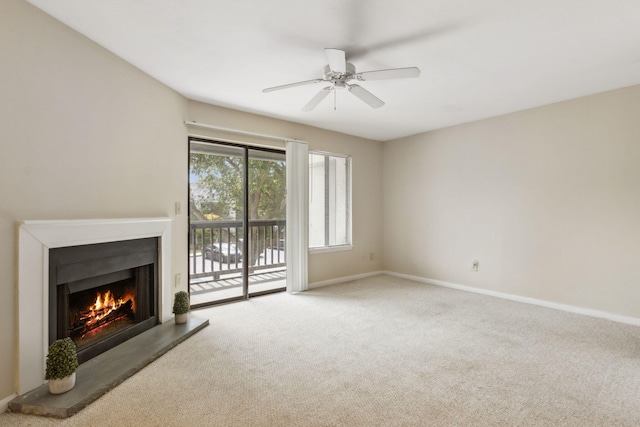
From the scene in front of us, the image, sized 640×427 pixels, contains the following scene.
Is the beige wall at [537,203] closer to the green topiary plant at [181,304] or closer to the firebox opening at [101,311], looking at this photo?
the green topiary plant at [181,304]

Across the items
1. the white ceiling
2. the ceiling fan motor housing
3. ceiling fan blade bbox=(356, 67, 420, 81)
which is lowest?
ceiling fan blade bbox=(356, 67, 420, 81)

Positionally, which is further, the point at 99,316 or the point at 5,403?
the point at 99,316

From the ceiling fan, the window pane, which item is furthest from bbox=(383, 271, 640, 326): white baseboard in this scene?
the ceiling fan

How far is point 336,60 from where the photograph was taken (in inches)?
87.4

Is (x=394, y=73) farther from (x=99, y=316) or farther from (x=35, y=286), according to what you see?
(x=99, y=316)

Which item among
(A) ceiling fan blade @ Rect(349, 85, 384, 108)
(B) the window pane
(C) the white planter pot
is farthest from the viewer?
(B) the window pane

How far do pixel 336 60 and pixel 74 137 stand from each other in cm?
194

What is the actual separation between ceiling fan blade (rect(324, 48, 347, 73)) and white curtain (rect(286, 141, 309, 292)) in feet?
6.85

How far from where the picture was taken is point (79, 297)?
2.38 meters

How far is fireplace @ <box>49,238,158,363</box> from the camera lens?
7.00 ft

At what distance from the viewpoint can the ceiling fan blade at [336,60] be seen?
83.6 inches

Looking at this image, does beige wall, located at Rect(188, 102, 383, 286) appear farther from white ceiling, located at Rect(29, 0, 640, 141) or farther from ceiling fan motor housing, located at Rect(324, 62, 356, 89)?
ceiling fan motor housing, located at Rect(324, 62, 356, 89)

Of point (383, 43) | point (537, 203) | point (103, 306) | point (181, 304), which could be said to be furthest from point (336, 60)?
point (537, 203)

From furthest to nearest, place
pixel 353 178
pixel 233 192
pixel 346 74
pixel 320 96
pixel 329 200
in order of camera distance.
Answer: pixel 353 178 → pixel 329 200 → pixel 233 192 → pixel 320 96 → pixel 346 74
